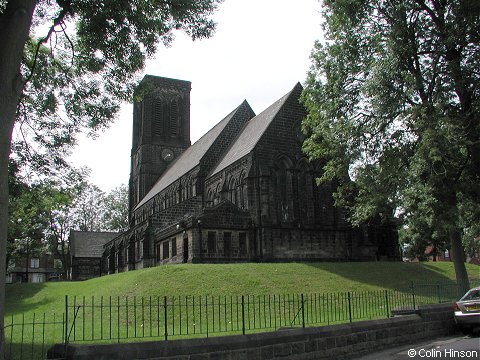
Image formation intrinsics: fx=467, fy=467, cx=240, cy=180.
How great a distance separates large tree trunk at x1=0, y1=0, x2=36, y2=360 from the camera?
306 inches

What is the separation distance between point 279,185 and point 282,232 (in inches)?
139

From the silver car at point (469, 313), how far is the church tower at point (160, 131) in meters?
51.8

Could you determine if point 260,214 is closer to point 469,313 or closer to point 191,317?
point 191,317

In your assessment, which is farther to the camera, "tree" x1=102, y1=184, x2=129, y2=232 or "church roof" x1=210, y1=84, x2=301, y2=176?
"tree" x1=102, y1=184, x2=129, y2=232

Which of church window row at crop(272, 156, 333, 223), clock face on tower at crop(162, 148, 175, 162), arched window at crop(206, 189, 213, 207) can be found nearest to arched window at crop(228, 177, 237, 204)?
arched window at crop(206, 189, 213, 207)

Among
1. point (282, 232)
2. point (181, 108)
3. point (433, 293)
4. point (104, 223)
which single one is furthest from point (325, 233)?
point (104, 223)

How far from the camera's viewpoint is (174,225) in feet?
108

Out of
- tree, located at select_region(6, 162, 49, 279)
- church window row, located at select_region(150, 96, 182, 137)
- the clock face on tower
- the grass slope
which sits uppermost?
church window row, located at select_region(150, 96, 182, 137)

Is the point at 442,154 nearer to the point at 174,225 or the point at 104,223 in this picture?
the point at 174,225

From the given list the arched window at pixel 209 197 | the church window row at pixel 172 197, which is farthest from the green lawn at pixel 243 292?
the church window row at pixel 172 197

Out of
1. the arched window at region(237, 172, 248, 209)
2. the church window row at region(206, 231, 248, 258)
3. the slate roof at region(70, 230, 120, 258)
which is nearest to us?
the church window row at region(206, 231, 248, 258)

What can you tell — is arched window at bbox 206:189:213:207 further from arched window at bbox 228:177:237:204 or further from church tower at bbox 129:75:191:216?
church tower at bbox 129:75:191:216

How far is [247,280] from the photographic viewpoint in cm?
2203

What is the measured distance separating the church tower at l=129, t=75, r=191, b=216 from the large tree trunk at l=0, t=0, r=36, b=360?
54.4m
